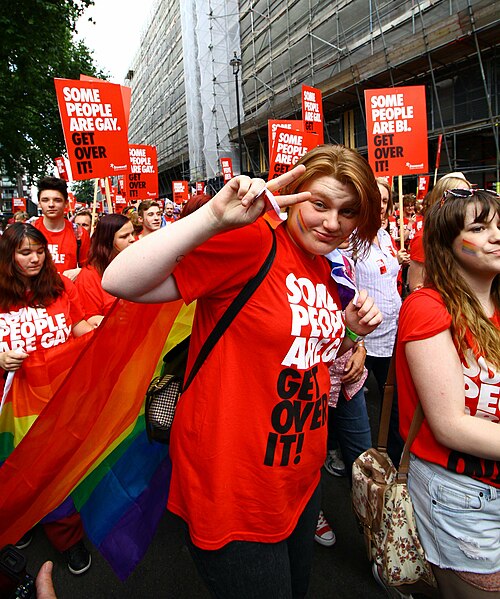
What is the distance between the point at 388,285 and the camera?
3.08m

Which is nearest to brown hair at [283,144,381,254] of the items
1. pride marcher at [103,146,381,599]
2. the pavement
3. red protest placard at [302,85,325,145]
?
pride marcher at [103,146,381,599]

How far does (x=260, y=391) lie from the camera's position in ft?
4.04

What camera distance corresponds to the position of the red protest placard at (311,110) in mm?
8594

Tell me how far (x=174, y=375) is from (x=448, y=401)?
98 cm

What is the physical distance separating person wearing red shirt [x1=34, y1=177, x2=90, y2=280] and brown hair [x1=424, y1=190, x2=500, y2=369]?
4073 millimetres

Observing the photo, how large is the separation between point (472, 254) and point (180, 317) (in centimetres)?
116

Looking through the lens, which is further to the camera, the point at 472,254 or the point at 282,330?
the point at 472,254

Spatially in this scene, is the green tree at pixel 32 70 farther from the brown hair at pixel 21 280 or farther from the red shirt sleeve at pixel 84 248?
the brown hair at pixel 21 280

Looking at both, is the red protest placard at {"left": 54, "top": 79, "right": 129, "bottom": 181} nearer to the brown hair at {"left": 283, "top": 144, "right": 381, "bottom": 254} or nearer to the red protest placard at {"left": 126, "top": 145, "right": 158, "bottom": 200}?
the brown hair at {"left": 283, "top": 144, "right": 381, "bottom": 254}

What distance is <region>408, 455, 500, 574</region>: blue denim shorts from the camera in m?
1.33

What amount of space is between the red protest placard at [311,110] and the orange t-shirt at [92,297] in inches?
268

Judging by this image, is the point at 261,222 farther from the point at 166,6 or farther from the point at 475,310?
the point at 166,6

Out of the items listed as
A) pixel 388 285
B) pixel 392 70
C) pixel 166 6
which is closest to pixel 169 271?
pixel 388 285

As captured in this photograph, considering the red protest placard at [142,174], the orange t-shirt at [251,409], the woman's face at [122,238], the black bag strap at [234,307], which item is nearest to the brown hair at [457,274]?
the orange t-shirt at [251,409]
